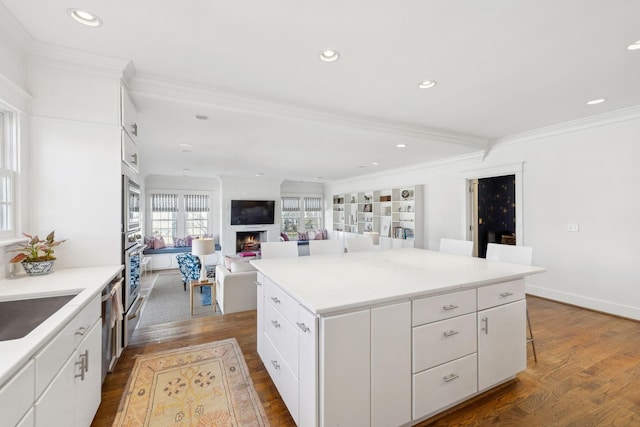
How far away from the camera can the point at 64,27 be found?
1793mm

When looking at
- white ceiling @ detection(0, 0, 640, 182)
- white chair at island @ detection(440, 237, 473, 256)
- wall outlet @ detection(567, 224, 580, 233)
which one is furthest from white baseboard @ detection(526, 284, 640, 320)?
white ceiling @ detection(0, 0, 640, 182)

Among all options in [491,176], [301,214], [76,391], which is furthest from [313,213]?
[76,391]

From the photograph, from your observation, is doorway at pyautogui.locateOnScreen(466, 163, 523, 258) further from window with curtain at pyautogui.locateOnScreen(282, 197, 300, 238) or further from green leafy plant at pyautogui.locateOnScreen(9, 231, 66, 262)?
green leafy plant at pyautogui.locateOnScreen(9, 231, 66, 262)

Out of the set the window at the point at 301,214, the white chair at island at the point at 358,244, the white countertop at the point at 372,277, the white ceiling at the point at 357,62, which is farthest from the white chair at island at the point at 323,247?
the window at the point at 301,214

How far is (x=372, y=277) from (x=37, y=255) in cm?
228

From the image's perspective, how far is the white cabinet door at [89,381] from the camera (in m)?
1.43

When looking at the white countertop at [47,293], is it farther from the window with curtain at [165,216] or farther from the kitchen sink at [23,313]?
the window with curtain at [165,216]

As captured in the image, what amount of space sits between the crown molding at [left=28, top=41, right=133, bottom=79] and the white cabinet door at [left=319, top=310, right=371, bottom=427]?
2.41 m

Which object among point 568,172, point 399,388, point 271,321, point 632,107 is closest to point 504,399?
point 399,388

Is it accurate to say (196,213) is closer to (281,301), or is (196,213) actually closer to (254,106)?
(254,106)

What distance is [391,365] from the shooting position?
1.54 meters

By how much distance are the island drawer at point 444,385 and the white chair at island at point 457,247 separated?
1.46 meters

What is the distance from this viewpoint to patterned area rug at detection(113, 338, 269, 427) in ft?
5.75

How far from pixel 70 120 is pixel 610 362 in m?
4.83
